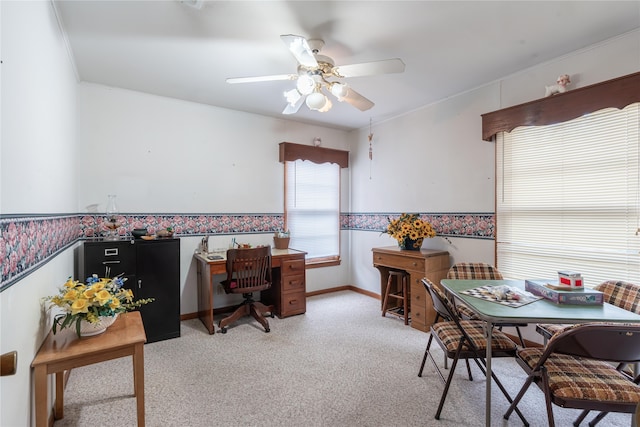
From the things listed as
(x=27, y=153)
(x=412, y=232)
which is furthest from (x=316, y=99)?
(x=412, y=232)

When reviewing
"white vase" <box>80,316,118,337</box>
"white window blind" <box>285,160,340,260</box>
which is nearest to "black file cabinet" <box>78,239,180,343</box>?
"white vase" <box>80,316,118,337</box>

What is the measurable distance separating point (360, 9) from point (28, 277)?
2.35m

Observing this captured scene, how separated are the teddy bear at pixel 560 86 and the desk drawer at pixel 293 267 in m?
3.01

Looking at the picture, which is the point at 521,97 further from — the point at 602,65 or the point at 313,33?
the point at 313,33

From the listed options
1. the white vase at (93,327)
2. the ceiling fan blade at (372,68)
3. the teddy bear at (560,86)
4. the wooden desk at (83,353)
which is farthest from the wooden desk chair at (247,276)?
the teddy bear at (560,86)

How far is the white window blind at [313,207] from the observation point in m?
4.43

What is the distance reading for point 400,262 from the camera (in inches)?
137

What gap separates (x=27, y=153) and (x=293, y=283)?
109 inches

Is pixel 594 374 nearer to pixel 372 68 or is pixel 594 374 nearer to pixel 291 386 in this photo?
pixel 291 386

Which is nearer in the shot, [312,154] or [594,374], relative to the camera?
[594,374]

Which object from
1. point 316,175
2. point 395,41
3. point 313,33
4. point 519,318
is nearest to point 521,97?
point 395,41

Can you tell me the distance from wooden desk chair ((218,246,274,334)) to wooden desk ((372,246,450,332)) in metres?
1.49

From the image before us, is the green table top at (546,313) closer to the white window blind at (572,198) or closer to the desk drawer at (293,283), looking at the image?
the white window blind at (572,198)

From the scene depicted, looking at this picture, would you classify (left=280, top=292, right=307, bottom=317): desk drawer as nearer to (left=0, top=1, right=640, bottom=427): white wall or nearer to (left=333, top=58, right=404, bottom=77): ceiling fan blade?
(left=0, top=1, right=640, bottom=427): white wall
